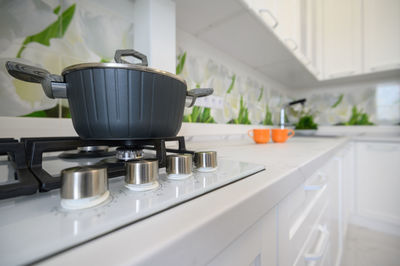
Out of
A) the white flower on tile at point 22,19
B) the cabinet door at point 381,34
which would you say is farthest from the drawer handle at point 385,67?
the white flower on tile at point 22,19

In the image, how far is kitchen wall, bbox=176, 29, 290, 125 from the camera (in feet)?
3.30

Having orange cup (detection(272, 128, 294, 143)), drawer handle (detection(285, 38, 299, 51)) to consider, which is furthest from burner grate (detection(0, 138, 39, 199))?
drawer handle (detection(285, 38, 299, 51))

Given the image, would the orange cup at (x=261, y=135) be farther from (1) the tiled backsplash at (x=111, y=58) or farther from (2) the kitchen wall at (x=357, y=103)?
(2) the kitchen wall at (x=357, y=103)

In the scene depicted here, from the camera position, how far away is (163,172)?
0.32 m

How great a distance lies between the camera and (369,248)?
128 cm

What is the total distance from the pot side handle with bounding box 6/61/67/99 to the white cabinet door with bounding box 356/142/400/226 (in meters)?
2.07

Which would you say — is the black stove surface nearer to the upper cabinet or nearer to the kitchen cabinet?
the kitchen cabinet

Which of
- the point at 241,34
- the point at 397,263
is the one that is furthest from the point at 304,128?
the point at 241,34

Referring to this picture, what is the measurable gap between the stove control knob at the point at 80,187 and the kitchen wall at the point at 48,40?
52 centimetres

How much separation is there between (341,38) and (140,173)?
2.44 meters

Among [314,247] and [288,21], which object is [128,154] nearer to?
[314,247]

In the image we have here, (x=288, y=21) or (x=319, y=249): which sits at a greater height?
(x=288, y=21)

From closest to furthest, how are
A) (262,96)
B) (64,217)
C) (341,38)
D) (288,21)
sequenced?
(64,217) → (288,21) → (262,96) → (341,38)

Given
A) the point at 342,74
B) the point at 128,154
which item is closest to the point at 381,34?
the point at 342,74
